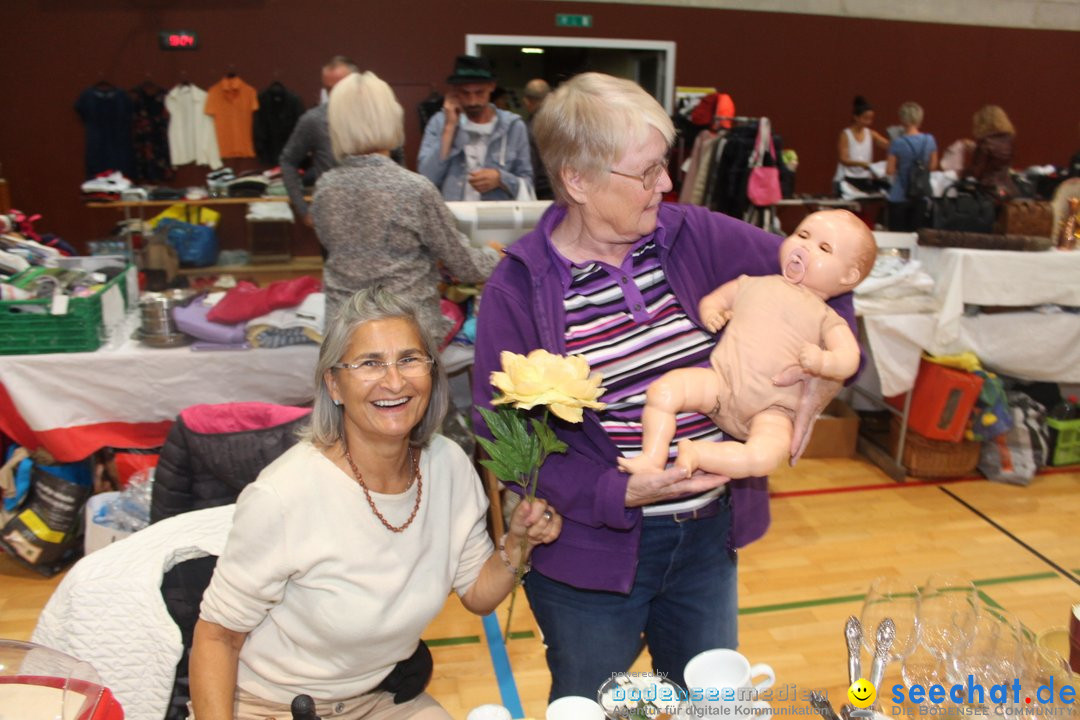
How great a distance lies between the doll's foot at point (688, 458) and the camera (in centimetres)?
133

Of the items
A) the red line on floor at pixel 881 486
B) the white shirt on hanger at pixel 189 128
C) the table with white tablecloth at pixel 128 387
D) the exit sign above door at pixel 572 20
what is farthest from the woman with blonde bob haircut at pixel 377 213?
the exit sign above door at pixel 572 20

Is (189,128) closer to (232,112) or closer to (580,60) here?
(232,112)

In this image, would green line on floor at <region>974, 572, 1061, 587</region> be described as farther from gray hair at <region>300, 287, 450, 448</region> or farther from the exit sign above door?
the exit sign above door

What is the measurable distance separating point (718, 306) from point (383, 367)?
2.03 feet

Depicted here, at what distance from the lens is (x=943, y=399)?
13.5ft

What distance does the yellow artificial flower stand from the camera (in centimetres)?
119

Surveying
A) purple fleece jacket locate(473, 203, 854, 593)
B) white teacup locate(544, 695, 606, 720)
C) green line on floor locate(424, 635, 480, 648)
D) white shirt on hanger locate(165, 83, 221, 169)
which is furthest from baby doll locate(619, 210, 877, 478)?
white shirt on hanger locate(165, 83, 221, 169)

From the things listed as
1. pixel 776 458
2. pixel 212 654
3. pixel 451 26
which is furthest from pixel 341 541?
pixel 451 26

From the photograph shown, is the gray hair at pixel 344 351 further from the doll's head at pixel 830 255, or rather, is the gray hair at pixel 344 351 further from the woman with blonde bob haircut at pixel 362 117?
the woman with blonde bob haircut at pixel 362 117

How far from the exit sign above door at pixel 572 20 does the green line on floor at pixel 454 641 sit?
23.4 ft

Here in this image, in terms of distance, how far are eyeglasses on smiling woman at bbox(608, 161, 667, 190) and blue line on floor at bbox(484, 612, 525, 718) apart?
1.59 meters

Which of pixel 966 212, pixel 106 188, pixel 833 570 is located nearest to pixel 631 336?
pixel 833 570

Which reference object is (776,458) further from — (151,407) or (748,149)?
(748,149)

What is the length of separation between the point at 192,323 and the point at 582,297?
2619 mm
